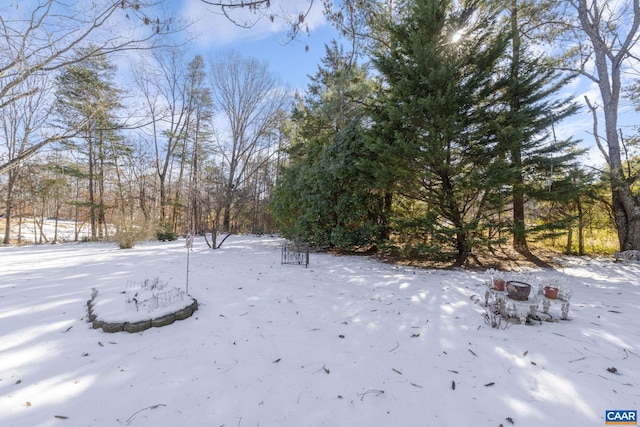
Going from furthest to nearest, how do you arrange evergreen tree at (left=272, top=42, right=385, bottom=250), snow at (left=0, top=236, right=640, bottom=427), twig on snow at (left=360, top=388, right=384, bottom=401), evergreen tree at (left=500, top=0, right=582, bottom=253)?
evergreen tree at (left=272, top=42, right=385, bottom=250), evergreen tree at (left=500, top=0, right=582, bottom=253), twig on snow at (left=360, top=388, right=384, bottom=401), snow at (left=0, top=236, right=640, bottom=427)

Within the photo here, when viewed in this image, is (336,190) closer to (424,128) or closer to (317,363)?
(424,128)

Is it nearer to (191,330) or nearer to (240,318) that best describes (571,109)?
(240,318)

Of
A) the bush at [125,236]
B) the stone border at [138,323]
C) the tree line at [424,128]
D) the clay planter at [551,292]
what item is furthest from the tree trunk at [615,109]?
the bush at [125,236]

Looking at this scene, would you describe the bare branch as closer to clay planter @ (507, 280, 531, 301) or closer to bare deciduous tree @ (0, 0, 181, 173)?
clay planter @ (507, 280, 531, 301)

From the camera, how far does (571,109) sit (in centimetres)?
661

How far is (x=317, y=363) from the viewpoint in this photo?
7.41ft

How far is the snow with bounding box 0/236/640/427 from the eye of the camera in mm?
1686

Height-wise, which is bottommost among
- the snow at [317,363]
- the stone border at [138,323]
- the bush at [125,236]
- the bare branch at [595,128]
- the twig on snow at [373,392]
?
the twig on snow at [373,392]

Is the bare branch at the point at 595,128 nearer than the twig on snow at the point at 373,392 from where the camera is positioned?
No

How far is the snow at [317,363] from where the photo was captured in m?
1.69

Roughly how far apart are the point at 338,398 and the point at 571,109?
9.10 meters

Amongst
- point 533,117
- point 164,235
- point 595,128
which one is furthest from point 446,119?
point 164,235

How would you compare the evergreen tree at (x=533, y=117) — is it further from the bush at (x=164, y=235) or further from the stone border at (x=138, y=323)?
the bush at (x=164, y=235)

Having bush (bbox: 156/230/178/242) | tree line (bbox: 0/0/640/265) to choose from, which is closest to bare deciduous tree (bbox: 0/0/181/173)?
tree line (bbox: 0/0/640/265)
